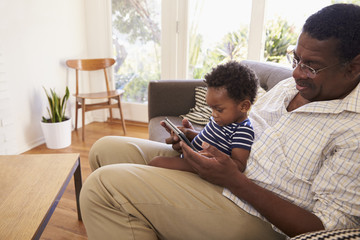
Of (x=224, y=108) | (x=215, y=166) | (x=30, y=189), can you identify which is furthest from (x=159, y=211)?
(x=30, y=189)

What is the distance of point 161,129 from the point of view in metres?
1.79

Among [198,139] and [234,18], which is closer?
[198,139]

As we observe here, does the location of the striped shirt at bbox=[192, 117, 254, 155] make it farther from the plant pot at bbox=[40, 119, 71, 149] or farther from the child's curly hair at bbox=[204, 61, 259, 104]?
the plant pot at bbox=[40, 119, 71, 149]

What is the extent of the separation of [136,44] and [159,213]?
8.67 ft

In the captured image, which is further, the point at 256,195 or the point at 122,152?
the point at 122,152

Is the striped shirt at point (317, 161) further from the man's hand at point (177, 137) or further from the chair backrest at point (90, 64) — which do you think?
the chair backrest at point (90, 64)

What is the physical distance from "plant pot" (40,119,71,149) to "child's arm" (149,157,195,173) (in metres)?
1.69

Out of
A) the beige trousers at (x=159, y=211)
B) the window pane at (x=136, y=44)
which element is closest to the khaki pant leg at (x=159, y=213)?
the beige trousers at (x=159, y=211)

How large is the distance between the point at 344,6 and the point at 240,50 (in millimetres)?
2087

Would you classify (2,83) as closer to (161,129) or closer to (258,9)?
(161,129)

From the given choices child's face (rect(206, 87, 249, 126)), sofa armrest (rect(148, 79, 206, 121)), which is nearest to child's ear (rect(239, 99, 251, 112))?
child's face (rect(206, 87, 249, 126))

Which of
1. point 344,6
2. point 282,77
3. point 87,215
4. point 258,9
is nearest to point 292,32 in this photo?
point 258,9

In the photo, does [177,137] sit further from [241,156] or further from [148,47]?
[148,47]

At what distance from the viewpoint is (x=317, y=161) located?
81 centimetres
